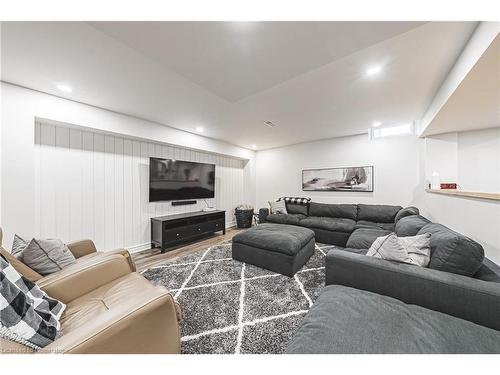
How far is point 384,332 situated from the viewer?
2.87ft

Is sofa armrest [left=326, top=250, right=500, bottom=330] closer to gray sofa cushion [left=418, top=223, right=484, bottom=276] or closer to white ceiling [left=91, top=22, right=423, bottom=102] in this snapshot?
gray sofa cushion [left=418, top=223, right=484, bottom=276]

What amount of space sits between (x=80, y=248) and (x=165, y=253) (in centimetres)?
143

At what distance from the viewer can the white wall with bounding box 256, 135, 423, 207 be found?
3.73m

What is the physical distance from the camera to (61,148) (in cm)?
262

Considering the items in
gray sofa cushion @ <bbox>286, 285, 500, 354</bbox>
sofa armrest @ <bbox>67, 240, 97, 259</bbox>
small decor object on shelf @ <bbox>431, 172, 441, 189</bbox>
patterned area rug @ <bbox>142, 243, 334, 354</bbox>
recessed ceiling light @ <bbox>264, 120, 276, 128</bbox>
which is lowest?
patterned area rug @ <bbox>142, 243, 334, 354</bbox>

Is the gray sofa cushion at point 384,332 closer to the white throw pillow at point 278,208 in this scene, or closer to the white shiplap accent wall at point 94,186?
the white shiplap accent wall at point 94,186

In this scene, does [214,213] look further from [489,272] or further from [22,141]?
[489,272]

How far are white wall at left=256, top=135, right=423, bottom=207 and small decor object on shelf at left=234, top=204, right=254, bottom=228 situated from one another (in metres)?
0.73

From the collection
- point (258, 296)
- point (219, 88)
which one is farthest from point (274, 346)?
point (219, 88)

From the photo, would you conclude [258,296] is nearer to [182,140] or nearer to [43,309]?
[43,309]

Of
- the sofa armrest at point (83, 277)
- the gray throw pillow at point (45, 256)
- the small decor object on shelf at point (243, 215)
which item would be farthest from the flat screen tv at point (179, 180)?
the sofa armrest at point (83, 277)

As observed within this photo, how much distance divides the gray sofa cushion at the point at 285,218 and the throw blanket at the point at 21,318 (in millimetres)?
3675

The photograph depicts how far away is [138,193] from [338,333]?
3622mm

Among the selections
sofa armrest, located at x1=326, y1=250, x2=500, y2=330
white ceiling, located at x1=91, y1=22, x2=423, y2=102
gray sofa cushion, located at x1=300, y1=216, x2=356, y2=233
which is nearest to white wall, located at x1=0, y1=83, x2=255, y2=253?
white ceiling, located at x1=91, y1=22, x2=423, y2=102
